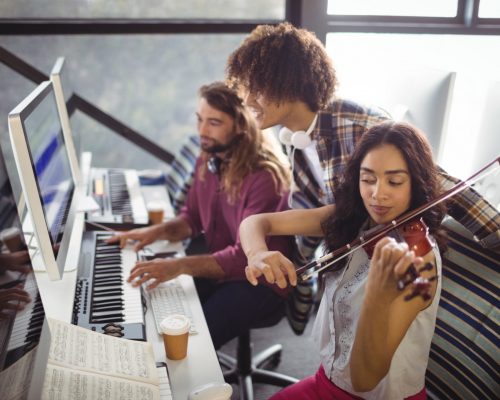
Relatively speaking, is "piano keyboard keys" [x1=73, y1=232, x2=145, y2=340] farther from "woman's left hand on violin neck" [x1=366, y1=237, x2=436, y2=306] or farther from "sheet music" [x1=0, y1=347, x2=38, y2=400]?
"woman's left hand on violin neck" [x1=366, y1=237, x2=436, y2=306]

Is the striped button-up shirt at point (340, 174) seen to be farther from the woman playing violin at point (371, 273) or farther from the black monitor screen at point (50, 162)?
the black monitor screen at point (50, 162)

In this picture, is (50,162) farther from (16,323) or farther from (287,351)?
(287,351)

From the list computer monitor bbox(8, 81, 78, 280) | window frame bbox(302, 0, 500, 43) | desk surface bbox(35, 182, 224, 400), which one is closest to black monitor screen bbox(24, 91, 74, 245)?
computer monitor bbox(8, 81, 78, 280)

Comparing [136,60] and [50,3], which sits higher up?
[50,3]

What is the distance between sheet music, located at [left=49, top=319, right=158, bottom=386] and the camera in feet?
3.86

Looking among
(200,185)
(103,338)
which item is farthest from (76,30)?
(103,338)

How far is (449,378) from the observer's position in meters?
1.54

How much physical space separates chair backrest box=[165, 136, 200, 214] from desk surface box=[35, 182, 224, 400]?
2.95 ft

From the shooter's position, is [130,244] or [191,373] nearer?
[191,373]

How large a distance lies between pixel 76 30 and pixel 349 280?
194cm

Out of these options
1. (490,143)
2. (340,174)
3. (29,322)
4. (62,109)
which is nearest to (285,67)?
(340,174)

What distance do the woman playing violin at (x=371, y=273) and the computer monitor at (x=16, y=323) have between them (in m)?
0.53

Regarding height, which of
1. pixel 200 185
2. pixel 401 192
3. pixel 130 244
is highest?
pixel 401 192

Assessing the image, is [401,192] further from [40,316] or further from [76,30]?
[76,30]
